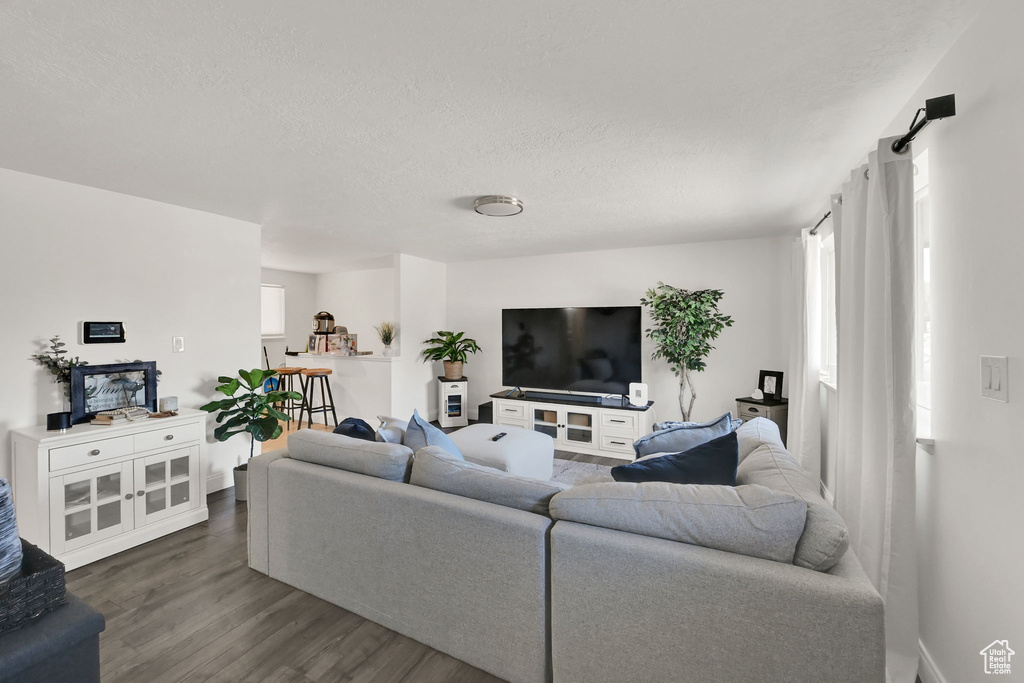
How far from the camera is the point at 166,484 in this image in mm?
3004

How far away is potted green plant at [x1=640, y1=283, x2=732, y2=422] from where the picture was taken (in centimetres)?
465

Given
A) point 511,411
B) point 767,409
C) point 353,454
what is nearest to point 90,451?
point 353,454

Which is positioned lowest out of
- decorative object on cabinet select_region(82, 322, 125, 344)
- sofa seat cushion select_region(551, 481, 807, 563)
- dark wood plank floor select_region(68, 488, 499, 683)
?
dark wood plank floor select_region(68, 488, 499, 683)

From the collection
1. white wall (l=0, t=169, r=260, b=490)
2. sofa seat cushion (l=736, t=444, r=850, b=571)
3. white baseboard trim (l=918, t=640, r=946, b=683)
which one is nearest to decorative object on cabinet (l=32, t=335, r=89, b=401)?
white wall (l=0, t=169, r=260, b=490)

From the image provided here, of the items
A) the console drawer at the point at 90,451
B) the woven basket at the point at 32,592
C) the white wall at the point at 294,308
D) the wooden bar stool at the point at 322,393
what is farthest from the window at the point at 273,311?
the woven basket at the point at 32,592

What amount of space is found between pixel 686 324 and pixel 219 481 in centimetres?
456

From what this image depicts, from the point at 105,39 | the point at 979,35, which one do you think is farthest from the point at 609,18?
the point at 105,39

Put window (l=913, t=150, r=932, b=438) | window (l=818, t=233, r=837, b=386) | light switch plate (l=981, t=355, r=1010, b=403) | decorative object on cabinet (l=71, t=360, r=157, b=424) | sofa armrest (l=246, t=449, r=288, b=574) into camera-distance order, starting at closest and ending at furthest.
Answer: light switch plate (l=981, t=355, r=1010, b=403) → window (l=913, t=150, r=932, b=438) → sofa armrest (l=246, t=449, r=288, b=574) → decorative object on cabinet (l=71, t=360, r=157, b=424) → window (l=818, t=233, r=837, b=386)

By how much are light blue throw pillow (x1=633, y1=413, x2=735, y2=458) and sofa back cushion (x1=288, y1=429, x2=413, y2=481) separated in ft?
4.44

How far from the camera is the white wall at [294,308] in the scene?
716 cm

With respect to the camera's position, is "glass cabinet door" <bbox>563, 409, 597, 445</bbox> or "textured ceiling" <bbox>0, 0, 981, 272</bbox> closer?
"textured ceiling" <bbox>0, 0, 981, 272</bbox>

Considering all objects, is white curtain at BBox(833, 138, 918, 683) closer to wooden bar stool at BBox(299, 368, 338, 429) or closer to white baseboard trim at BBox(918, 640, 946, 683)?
white baseboard trim at BBox(918, 640, 946, 683)

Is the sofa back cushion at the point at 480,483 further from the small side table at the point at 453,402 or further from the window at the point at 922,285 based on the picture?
the small side table at the point at 453,402

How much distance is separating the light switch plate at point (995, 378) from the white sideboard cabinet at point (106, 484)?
4.07 meters
